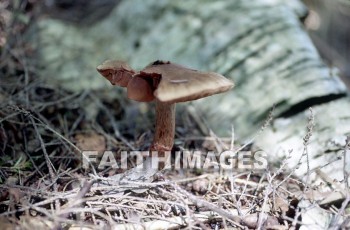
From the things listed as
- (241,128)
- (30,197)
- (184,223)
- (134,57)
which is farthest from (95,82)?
(184,223)

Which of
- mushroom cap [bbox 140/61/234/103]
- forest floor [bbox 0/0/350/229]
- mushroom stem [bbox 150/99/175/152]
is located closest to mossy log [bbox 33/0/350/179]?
forest floor [bbox 0/0/350/229]

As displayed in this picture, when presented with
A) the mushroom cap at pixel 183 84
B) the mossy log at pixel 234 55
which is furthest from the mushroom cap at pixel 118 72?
the mossy log at pixel 234 55

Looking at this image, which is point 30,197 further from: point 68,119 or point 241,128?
point 241,128

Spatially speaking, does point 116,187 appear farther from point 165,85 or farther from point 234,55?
point 234,55

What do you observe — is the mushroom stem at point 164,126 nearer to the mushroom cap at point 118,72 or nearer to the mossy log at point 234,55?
the mushroom cap at point 118,72

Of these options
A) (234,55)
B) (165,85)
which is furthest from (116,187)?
(234,55)

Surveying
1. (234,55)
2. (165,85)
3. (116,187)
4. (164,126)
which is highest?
(234,55)

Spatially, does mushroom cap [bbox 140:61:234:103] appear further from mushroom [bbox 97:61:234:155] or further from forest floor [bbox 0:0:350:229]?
forest floor [bbox 0:0:350:229]
